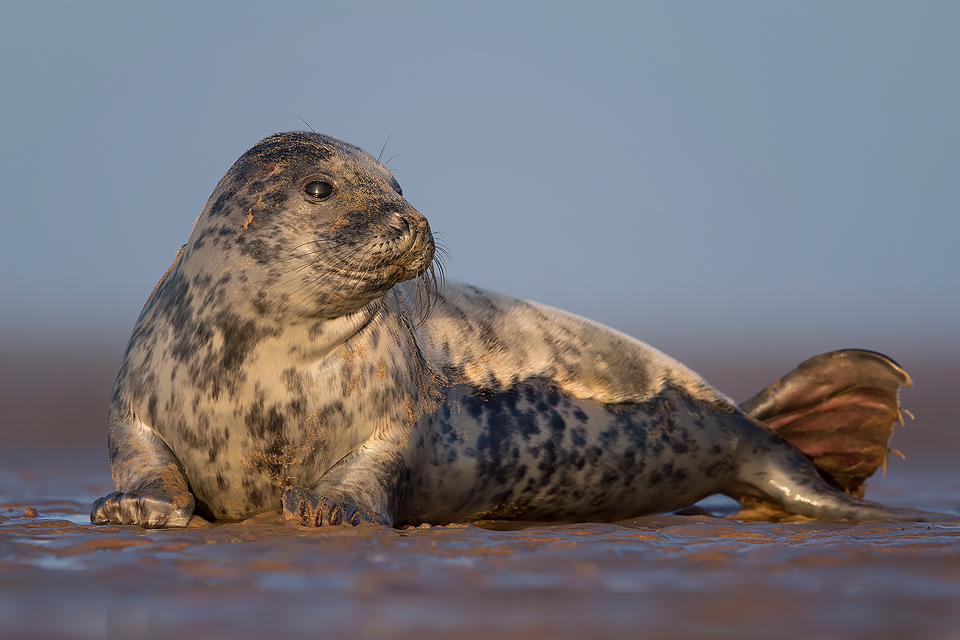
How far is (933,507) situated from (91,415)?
406 inches

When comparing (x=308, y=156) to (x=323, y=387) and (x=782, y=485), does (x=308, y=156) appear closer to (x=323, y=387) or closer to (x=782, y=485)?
(x=323, y=387)

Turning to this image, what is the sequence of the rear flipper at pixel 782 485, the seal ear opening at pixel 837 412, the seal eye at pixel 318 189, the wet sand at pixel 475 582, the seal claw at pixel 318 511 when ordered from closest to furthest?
the wet sand at pixel 475 582 < the seal claw at pixel 318 511 < the seal eye at pixel 318 189 < the rear flipper at pixel 782 485 < the seal ear opening at pixel 837 412

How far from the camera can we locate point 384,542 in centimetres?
315

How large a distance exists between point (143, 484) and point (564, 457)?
1.71 m

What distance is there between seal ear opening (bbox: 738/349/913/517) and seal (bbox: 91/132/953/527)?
26.9 inches

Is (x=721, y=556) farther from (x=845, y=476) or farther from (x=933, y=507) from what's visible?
(x=933, y=507)

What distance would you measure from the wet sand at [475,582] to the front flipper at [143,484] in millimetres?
180

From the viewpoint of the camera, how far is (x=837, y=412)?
17.3 feet

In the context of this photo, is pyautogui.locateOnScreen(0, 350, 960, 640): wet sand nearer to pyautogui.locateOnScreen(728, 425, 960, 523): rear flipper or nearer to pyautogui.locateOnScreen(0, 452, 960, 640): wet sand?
A: pyautogui.locateOnScreen(0, 452, 960, 640): wet sand

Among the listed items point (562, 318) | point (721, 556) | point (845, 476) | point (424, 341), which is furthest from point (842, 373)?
point (721, 556)

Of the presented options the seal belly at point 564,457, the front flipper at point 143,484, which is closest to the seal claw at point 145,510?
the front flipper at point 143,484

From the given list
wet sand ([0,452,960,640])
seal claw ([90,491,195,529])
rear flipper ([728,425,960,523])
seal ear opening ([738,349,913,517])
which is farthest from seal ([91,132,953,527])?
seal ear opening ([738,349,913,517])

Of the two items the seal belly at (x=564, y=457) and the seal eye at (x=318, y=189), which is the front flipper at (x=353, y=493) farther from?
the seal eye at (x=318, y=189)

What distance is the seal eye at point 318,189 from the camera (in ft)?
12.5
